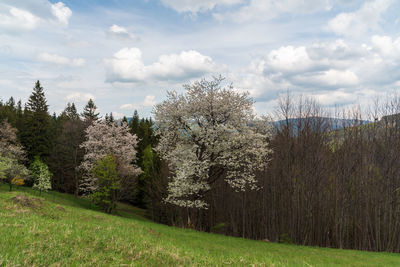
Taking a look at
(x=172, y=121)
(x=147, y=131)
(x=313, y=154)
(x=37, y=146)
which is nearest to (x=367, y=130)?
(x=313, y=154)

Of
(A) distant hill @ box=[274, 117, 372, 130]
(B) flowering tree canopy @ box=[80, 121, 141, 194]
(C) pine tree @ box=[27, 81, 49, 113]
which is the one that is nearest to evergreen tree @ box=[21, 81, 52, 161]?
(C) pine tree @ box=[27, 81, 49, 113]

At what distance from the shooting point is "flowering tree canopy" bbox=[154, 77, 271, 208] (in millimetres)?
19953

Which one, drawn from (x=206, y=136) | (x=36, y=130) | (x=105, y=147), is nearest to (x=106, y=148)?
(x=105, y=147)

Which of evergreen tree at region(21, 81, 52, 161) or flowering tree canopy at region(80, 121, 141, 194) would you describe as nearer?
flowering tree canopy at region(80, 121, 141, 194)

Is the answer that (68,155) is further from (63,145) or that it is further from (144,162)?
(144,162)

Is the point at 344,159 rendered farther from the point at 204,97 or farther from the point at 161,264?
the point at 161,264

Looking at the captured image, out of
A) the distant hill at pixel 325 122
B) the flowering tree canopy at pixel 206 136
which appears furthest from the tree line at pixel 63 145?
the distant hill at pixel 325 122

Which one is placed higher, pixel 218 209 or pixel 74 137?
pixel 74 137

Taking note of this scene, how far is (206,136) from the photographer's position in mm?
19875

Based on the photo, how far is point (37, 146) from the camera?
45.5 meters

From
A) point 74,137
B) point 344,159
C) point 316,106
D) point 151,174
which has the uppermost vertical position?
point 316,106

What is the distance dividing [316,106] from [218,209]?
17.7 meters

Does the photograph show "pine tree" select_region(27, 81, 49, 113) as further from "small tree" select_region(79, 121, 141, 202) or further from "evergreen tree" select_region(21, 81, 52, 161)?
"small tree" select_region(79, 121, 141, 202)

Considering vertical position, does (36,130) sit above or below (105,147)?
above
